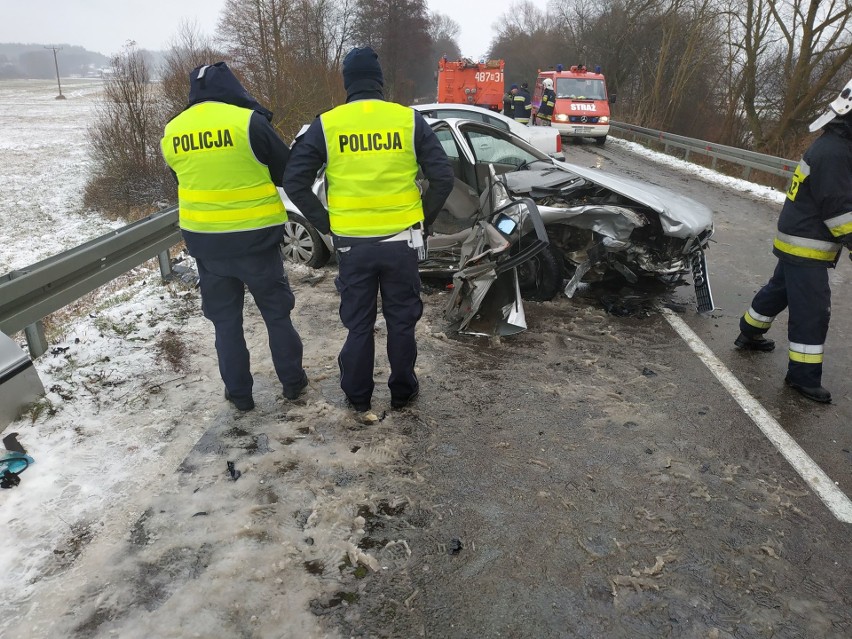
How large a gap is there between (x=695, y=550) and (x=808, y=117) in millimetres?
20499

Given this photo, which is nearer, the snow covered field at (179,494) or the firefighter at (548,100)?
the snow covered field at (179,494)

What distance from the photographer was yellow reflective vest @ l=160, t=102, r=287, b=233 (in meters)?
3.07

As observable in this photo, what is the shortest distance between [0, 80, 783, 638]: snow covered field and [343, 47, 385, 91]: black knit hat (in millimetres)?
1923

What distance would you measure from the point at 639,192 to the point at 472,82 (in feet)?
61.4

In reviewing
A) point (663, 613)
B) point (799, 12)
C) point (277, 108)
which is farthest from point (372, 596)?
point (799, 12)

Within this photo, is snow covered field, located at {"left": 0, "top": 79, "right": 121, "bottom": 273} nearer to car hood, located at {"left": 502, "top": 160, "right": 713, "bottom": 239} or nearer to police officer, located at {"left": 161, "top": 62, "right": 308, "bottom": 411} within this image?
police officer, located at {"left": 161, "top": 62, "right": 308, "bottom": 411}

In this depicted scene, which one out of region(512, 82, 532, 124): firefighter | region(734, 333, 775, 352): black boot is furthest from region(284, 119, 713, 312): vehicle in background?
region(512, 82, 532, 124): firefighter

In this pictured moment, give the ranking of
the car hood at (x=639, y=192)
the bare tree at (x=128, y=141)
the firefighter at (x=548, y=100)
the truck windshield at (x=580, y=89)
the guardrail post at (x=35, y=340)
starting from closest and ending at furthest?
the guardrail post at (x=35, y=340) < the car hood at (x=639, y=192) < the bare tree at (x=128, y=141) < the firefighter at (x=548, y=100) < the truck windshield at (x=580, y=89)

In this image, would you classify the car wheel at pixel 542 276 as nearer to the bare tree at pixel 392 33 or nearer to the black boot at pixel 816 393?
the black boot at pixel 816 393

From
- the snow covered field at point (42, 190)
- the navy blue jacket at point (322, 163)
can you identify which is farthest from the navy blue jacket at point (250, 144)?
the snow covered field at point (42, 190)

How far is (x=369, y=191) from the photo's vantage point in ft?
10.3

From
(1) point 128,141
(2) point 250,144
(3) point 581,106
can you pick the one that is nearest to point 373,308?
(2) point 250,144

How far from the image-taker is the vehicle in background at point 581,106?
18038 millimetres

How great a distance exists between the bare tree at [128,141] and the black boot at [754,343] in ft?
Answer: 50.1
